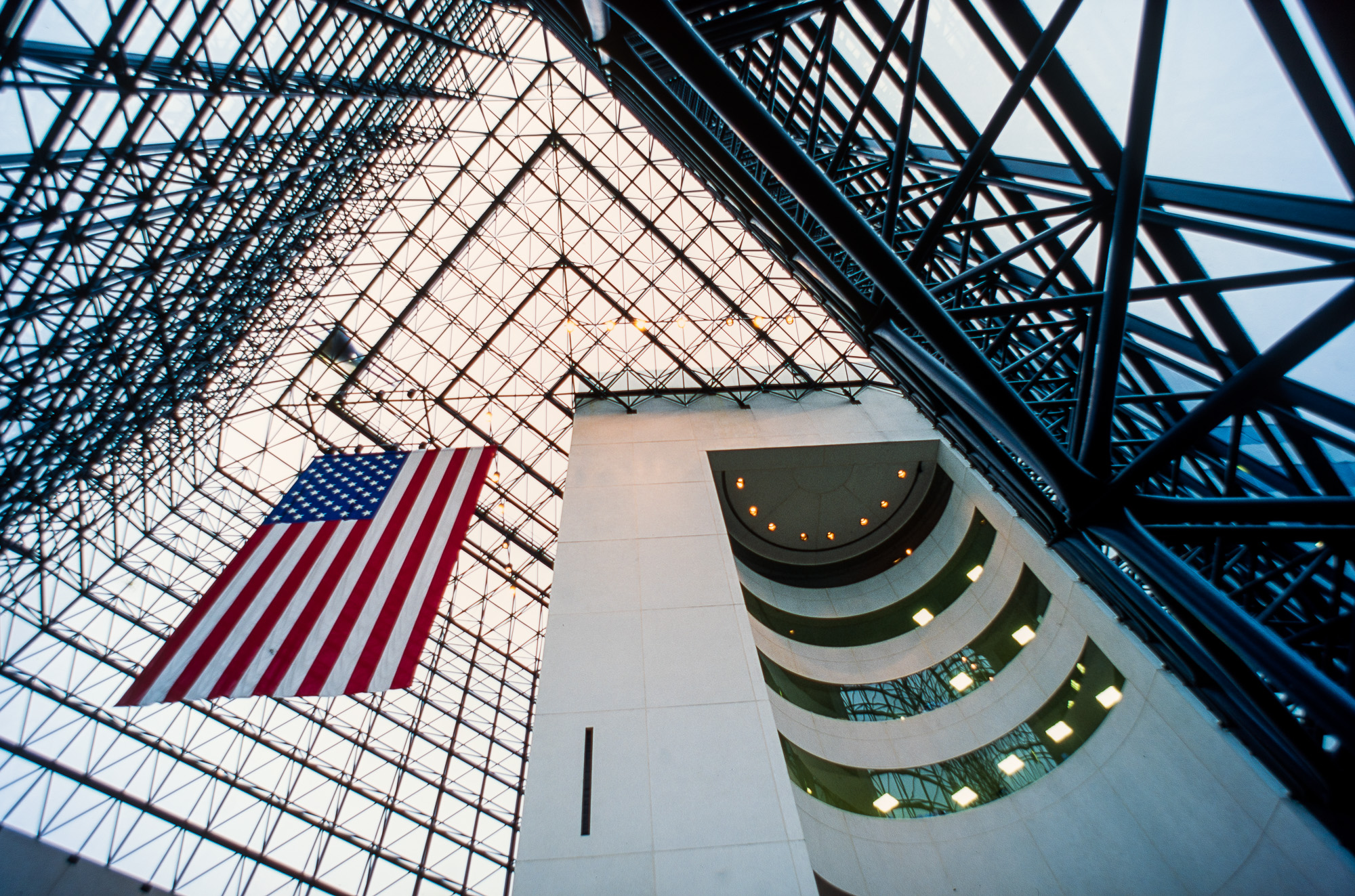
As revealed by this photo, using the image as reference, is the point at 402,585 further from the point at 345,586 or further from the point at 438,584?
the point at 345,586

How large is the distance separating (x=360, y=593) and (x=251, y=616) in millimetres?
1879

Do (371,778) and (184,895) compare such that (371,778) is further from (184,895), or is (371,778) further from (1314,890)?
(1314,890)

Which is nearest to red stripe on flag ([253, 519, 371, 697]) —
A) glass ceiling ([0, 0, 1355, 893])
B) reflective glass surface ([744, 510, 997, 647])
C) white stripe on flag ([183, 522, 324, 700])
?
white stripe on flag ([183, 522, 324, 700])

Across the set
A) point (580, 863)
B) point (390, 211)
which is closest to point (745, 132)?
point (580, 863)

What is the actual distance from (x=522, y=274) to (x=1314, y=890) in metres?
26.6

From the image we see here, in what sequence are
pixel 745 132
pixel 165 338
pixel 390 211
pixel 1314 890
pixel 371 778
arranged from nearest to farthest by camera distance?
pixel 745 132
pixel 1314 890
pixel 165 338
pixel 390 211
pixel 371 778

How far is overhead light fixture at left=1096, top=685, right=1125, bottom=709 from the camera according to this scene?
15070 millimetres

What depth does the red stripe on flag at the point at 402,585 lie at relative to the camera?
10.3m

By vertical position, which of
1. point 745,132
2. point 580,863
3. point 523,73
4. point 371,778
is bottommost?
point 580,863

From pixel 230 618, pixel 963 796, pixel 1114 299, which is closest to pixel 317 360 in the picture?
pixel 230 618

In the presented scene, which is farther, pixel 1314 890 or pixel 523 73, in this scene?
pixel 523 73

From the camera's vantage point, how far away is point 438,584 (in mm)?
12562

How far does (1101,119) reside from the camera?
537 cm

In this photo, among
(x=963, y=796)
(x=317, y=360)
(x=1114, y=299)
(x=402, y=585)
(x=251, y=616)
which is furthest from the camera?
(x=317, y=360)
